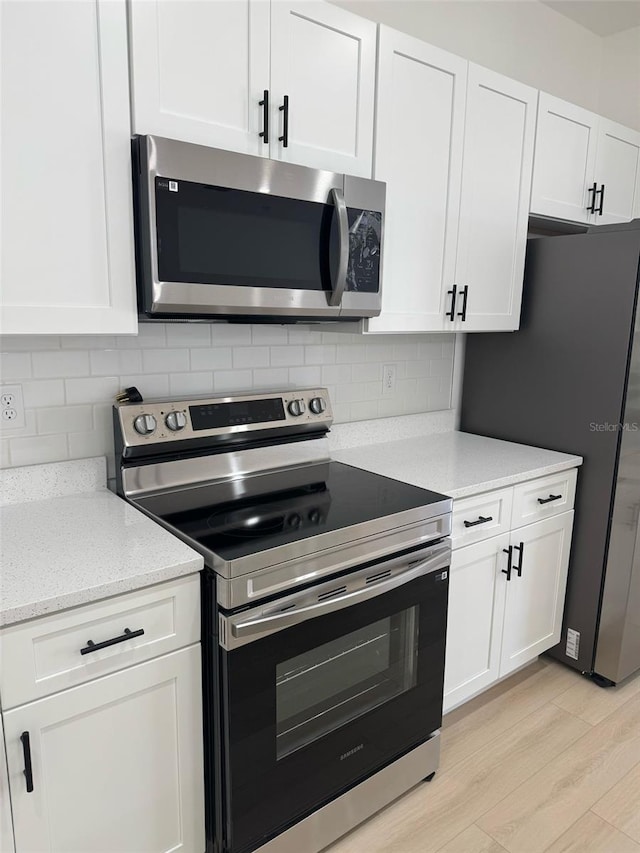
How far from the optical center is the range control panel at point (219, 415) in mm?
1704

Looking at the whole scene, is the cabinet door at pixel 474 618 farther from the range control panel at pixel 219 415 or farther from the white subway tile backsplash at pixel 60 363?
the white subway tile backsplash at pixel 60 363

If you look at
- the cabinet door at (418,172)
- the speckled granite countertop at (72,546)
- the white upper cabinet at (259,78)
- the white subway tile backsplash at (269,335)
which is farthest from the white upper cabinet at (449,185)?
the speckled granite countertop at (72,546)

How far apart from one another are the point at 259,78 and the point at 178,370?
0.85m

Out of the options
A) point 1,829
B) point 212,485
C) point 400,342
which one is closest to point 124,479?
point 212,485

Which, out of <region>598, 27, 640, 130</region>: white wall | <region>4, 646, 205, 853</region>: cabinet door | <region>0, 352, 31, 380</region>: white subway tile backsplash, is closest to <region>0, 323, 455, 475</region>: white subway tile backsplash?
<region>0, 352, 31, 380</region>: white subway tile backsplash

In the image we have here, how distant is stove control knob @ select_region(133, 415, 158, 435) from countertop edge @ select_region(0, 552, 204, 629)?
20.2 inches

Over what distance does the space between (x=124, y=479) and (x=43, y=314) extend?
0.53m

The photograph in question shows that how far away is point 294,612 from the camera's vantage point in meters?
1.42

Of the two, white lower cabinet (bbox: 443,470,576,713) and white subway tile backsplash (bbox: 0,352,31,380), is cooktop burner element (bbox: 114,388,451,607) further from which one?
white lower cabinet (bbox: 443,470,576,713)

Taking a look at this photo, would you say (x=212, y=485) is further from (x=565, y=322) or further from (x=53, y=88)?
(x=565, y=322)

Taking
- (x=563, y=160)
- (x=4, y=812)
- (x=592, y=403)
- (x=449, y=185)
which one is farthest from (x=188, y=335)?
(x=563, y=160)

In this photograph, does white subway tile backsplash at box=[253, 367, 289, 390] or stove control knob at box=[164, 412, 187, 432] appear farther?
white subway tile backsplash at box=[253, 367, 289, 390]

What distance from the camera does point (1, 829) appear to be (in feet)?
3.84

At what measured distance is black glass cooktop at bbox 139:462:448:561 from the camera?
144 centimetres
